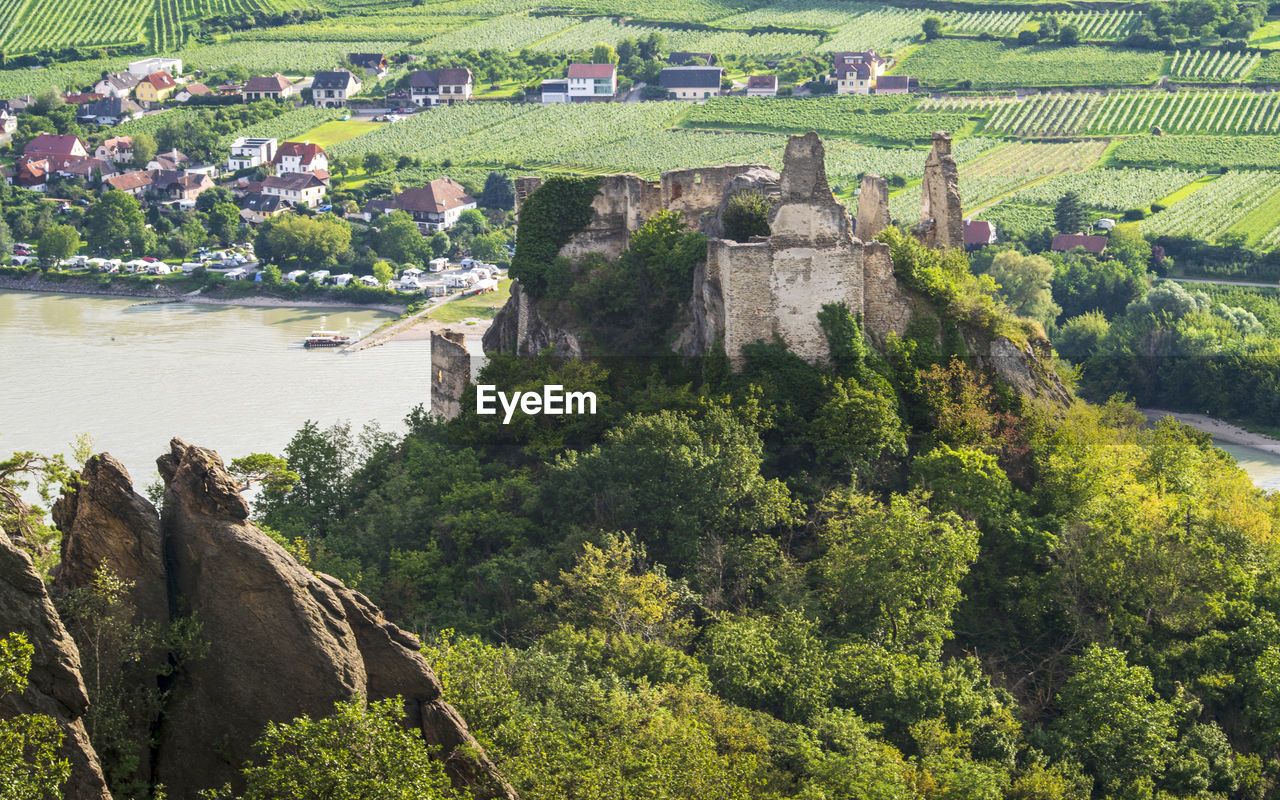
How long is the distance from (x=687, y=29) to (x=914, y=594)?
110291mm

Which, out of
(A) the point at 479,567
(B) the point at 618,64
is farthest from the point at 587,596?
(B) the point at 618,64

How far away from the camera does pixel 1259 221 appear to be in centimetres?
8431

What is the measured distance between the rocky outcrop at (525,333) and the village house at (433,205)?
51.2 metres

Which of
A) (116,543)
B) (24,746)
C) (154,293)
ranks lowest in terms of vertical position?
(154,293)

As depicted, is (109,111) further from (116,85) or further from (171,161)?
(171,161)

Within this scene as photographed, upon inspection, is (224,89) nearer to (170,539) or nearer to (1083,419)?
(1083,419)

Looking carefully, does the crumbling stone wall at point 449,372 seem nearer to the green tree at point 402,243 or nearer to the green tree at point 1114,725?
the green tree at point 1114,725

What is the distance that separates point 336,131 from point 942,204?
83.3 metres

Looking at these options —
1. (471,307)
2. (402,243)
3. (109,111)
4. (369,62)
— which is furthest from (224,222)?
(369,62)

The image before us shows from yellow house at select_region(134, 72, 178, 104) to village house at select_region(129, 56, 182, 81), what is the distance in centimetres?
418

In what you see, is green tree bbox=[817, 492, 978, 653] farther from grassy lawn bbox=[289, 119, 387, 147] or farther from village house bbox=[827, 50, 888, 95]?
village house bbox=[827, 50, 888, 95]

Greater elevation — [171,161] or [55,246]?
→ [171,161]

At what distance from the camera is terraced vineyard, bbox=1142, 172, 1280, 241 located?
83.4 metres

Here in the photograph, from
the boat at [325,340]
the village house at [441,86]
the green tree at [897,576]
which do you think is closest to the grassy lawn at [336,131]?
the village house at [441,86]
